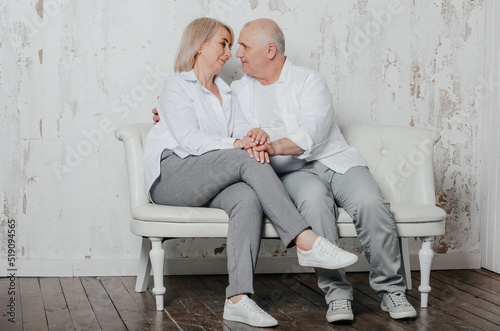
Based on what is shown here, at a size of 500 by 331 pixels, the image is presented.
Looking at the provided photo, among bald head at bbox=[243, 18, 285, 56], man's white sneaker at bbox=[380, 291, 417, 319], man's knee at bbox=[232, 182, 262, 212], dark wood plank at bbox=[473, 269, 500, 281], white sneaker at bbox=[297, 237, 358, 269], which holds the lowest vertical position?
dark wood plank at bbox=[473, 269, 500, 281]

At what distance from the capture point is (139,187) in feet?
A: 8.86

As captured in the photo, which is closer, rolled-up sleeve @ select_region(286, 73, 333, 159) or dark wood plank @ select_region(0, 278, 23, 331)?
dark wood plank @ select_region(0, 278, 23, 331)

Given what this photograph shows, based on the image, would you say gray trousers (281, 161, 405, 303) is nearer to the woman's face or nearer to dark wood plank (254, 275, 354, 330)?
dark wood plank (254, 275, 354, 330)

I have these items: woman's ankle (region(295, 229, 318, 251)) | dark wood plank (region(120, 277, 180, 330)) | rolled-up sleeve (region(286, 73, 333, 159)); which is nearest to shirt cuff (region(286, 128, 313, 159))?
rolled-up sleeve (region(286, 73, 333, 159))

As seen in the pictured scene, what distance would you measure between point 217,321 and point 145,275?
61 cm

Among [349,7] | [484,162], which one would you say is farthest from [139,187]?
[484,162]

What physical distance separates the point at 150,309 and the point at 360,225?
2.84 ft

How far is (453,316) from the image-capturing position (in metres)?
2.50

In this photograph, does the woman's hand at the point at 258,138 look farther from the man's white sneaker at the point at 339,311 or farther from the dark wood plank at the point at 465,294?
the dark wood plank at the point at 465,294

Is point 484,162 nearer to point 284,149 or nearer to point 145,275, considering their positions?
point 284,149

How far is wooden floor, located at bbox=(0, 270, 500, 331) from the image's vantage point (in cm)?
235

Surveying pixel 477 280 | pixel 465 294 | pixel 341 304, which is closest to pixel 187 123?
pixel 341 304

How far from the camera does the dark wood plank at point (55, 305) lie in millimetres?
2330

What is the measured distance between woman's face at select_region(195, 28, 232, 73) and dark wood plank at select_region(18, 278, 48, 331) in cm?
118
